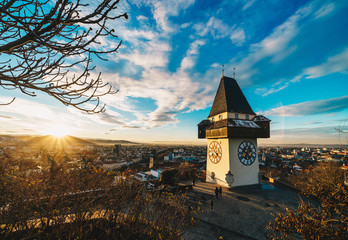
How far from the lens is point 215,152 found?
16.4 m

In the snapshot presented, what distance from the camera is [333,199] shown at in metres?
4.06

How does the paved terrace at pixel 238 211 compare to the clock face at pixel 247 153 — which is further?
the clock face at pixel 247 153

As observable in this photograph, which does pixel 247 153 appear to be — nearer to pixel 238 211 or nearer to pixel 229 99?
pixel 229 99

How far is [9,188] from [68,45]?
724 cm

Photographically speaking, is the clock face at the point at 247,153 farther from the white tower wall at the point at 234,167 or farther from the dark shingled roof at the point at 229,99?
the dark shingled roof at the point at 229,99

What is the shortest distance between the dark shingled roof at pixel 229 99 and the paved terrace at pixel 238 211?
341 inches

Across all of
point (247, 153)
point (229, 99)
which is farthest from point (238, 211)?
point (229, 99)

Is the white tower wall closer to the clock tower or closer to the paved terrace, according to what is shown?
the clock tower

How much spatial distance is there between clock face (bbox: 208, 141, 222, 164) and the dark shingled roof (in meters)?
3.81

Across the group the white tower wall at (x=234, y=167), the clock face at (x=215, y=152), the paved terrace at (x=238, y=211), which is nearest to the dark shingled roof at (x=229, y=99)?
the white tower wall at (x=234, y=167)

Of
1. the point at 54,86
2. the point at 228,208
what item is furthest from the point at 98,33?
the point at 228,208

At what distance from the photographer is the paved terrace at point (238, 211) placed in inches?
281

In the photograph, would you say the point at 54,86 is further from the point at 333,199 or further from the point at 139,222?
the point at 333,199

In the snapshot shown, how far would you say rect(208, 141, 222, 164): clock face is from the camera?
51.9ft
